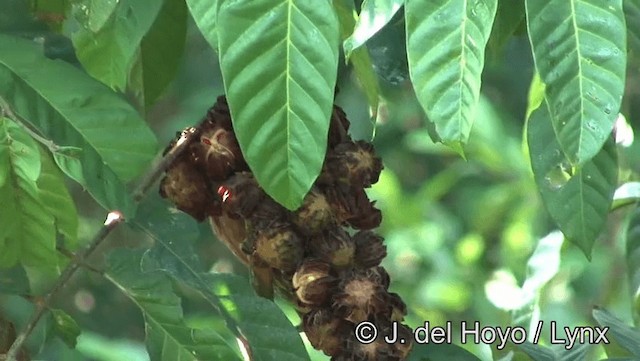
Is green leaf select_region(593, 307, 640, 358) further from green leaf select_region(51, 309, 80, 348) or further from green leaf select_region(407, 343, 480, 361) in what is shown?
green leaf select_region(51, 309, 80, 348)

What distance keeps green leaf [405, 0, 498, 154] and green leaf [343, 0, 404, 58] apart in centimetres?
1

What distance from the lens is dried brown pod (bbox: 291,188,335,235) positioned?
0.68m

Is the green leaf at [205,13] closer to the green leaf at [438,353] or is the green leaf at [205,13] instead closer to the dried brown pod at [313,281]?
the dried brown pod at [313,281]

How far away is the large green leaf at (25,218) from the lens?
0.65 m

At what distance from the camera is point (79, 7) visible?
69 centimetres

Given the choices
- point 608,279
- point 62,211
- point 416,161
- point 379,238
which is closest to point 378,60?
point 379,238

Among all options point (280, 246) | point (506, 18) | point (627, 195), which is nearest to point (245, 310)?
point (280, 246)

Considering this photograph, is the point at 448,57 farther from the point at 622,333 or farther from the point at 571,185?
the point at 622,333

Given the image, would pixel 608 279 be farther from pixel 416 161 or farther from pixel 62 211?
pixel 62 211

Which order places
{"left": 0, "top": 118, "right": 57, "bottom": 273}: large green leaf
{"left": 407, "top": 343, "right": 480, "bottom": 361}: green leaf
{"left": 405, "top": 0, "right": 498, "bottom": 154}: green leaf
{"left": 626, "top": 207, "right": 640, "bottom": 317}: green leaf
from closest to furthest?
{"left": 405, "top": 0, "right": 498, "bottom": 154}: green leaf → {"left": 0, "top": 118, "right": 57, "bottom": 273}: large green leaf → {"left": 407, "top": 343, "right": 480, "bottom": 361}: green leaf → {"left": 626, "top": 207, "right": 640, "bottom": 317}: green leaf

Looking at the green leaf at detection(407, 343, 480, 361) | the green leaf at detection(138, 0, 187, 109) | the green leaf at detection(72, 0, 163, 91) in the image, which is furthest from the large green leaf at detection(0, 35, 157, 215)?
the green leaf at detection(407, 343, 480, 361)

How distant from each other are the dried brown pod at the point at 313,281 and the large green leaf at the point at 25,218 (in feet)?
0.57

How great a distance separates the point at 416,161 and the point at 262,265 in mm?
1587

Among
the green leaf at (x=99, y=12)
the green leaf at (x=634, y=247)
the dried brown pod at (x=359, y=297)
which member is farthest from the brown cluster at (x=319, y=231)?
the green leaf at (x=634, y=247)
